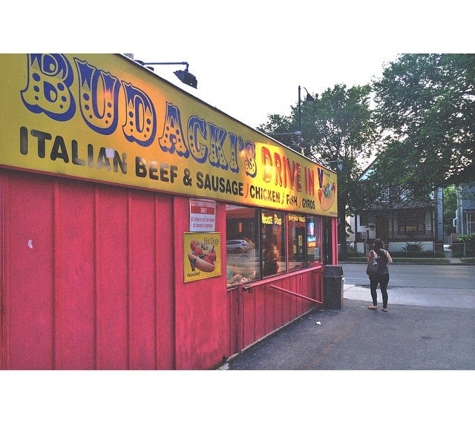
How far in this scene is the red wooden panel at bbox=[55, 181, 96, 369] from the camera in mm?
3354

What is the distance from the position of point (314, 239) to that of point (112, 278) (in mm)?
7121

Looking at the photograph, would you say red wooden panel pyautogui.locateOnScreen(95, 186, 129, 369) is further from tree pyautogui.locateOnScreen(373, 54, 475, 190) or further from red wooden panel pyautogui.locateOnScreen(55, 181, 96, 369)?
tree pyautogui.locateOnScreen(373, 54, 475, 190)

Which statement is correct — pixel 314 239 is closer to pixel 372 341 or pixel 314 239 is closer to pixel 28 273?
pixel 372 341

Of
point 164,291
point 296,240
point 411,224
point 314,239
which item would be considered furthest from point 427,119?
point 164,291

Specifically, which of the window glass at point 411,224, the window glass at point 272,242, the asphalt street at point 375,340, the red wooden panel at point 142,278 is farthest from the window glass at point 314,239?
the window glass at point 411,224

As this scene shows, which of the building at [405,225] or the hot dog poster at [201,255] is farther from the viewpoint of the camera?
the building at [405,225]

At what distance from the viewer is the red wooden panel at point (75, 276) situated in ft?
11.0

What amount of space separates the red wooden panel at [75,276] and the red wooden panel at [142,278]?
21.1 inches

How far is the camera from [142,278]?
4301 millimetres

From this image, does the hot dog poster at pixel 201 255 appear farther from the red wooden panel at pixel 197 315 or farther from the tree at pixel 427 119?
the tree at pixel 427 119

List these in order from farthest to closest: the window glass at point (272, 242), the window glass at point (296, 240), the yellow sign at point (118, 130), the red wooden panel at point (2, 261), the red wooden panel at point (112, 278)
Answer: the window glass at point (296, 240)
the window glass at point (272, 242)
the red wooden panel at point (112, 278)
the yellow sign at point (118, 130)
the red wooden panel at point (2, 261)

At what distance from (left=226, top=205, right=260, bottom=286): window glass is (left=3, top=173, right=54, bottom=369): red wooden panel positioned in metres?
3.18

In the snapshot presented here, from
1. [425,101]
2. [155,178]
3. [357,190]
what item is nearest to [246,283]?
[155,178]

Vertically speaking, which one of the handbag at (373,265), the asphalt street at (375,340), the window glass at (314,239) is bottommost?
the asphalt street at (375,340)
